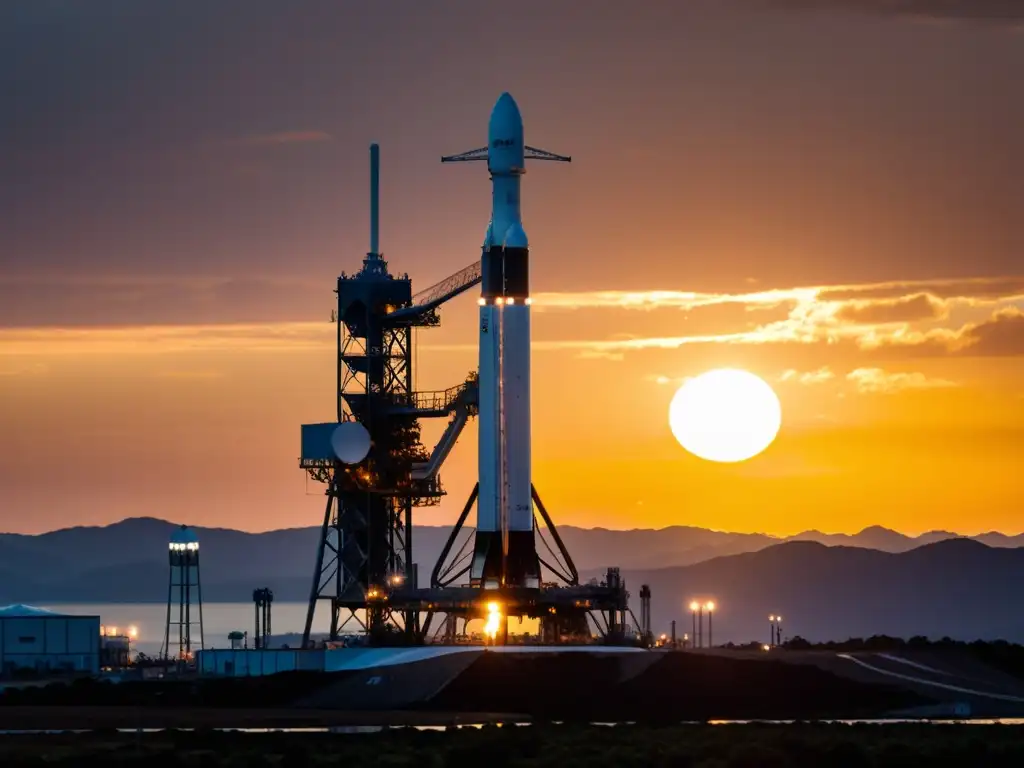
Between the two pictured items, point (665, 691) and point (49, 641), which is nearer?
point (665, 691)

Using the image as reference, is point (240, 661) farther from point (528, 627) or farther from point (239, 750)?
point (239, 750)

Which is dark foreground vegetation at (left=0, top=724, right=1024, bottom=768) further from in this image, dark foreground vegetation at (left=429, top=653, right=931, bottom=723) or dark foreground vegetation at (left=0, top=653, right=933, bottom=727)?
dark foreground vegetation at (left=0, top=653, right=933, bottom=727)

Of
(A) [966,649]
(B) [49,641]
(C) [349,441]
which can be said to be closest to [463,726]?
(A) [966,649]

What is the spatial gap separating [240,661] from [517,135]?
32.4 metres

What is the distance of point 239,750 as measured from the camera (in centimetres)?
8731

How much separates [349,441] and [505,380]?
13006 millimetres

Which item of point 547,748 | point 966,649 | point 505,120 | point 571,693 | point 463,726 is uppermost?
point 505,120

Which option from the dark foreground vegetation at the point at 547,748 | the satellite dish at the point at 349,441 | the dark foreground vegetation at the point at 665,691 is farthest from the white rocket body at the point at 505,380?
the dark foreground vegetation at the point at 547,748

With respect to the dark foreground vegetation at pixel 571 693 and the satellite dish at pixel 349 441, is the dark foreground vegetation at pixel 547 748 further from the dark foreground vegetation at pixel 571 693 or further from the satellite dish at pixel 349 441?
the satellite dish at pixel 349 441

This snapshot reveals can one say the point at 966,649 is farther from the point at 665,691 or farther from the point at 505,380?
the point at 505,380

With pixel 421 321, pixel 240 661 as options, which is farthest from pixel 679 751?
pixel 421 321

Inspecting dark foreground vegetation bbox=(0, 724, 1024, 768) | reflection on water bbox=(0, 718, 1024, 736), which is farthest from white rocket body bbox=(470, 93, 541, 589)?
dark foreground vegetation bbox=(0, 724, 1024, 768)

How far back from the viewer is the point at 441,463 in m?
140

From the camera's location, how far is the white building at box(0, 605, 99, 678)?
143000mm
